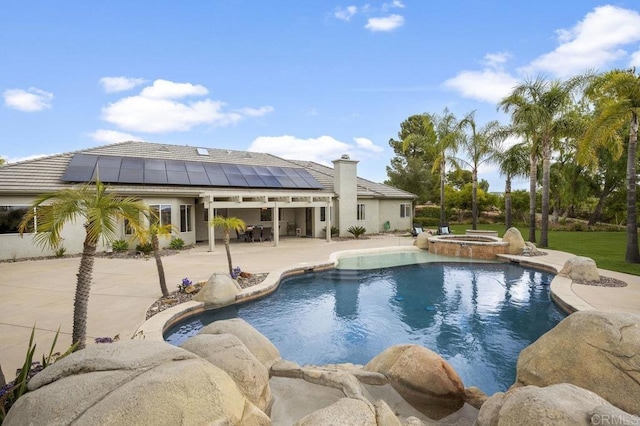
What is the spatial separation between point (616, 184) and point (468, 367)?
107 ft

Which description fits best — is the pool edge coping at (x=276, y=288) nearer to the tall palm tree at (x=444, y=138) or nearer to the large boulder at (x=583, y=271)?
the large boulder at (x=583, y=271)

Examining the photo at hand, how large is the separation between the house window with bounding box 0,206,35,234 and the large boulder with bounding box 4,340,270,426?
15910 millimetres

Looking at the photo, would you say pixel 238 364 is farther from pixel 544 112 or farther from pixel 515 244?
pixel 544 112

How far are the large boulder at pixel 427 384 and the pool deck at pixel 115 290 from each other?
16.8ft

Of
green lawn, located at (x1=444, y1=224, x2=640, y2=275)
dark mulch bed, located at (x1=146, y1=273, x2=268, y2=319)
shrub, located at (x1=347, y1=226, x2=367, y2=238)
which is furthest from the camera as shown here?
shrub, located at (x1=347, y1=226, x2=367, y2=238)

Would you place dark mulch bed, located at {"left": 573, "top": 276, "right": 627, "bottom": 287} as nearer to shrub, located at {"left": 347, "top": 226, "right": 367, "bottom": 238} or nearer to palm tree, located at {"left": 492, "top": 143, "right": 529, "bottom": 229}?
palm tree, located at {"left": 492, "top": 143, "right": 529, "bottom": 229}

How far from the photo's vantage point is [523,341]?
23.4 feet

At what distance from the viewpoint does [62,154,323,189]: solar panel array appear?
17.4 meters

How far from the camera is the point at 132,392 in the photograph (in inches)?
92.7

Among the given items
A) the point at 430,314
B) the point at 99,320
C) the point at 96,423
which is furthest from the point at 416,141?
the point at 96,423

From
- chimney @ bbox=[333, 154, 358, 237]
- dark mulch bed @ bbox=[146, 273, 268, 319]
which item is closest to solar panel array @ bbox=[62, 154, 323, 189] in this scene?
chimney @ bbox=[333, 154, 358, 237]

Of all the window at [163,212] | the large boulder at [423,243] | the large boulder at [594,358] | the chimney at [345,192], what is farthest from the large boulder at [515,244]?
the window at [163,212]

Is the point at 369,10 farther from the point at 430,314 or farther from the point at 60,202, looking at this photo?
the point at 60,202

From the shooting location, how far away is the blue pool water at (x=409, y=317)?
658 centimetres
